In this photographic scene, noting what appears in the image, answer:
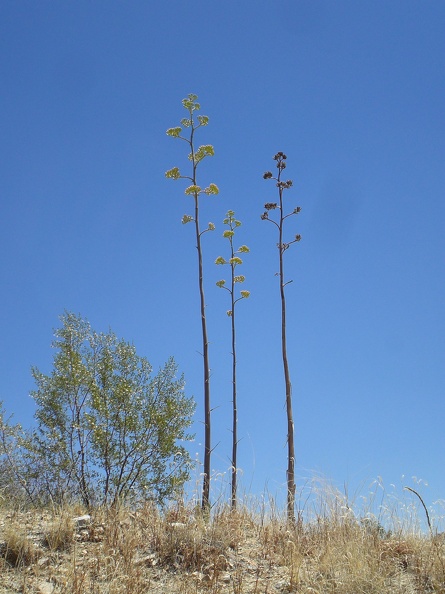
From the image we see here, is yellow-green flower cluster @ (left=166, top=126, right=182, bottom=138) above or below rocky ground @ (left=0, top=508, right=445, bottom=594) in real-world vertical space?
above

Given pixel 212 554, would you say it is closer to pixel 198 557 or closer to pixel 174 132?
pixel 198 557

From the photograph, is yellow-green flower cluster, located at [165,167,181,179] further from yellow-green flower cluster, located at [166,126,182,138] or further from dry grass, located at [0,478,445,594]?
dry grass, located at [0,478,445,594]

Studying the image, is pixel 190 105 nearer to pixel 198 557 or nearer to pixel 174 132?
pixel 174 132

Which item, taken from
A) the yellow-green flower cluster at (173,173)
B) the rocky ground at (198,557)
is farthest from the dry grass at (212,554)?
the yellow-green flower cluster at (173,173)

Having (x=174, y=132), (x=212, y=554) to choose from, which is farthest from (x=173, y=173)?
(x=212, y=554)

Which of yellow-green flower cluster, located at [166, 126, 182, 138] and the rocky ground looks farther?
yellow-green flower cluster, located at [166, 126, 182, 138]

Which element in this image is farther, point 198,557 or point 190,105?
point 190,105

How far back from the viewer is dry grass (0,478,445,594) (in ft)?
24.0

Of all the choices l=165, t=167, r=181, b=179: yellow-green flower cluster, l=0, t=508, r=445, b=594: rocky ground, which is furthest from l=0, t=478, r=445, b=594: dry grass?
l=165, t=167, r=181, b=179: yellow-green flower cluster

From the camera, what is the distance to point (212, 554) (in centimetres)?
827

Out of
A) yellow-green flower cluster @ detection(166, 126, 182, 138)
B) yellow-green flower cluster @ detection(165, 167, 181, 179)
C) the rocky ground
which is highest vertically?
yellow-green flower cluster @ detection(166, 126, 182, 138)

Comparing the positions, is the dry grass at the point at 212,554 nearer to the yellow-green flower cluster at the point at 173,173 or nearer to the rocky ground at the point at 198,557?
the rocky ground at the point at 198,557

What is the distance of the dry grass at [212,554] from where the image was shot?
7328mm

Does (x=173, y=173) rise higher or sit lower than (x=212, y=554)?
higher
